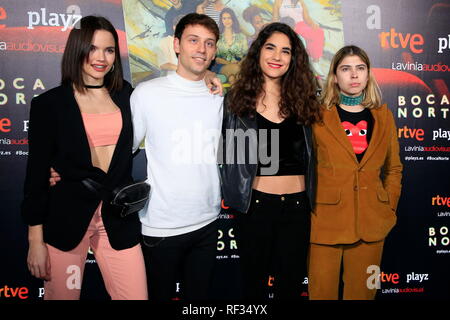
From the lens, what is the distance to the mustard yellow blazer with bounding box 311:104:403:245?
2.34 m

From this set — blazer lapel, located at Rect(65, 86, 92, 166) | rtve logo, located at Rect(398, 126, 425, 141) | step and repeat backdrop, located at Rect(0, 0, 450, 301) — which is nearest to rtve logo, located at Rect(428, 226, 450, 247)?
step and repeat backdrop, located at Rect(0, 0, 450, 301)

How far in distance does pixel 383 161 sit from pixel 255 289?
118cm

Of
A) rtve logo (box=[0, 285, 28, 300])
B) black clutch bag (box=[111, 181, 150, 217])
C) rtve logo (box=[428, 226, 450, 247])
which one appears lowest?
rtve logo (box=[0, 285, 28, 300])

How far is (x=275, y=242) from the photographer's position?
2.23 metres

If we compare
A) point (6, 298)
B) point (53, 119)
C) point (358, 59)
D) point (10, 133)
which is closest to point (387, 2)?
point (358, 59)

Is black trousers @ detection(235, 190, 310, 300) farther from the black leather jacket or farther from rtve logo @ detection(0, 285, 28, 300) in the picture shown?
rtve logo @ detection(0, 285, 28, 300)

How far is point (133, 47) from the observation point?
2.92 m

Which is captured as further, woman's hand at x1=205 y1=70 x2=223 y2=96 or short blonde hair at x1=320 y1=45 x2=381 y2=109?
short blonde hair at x1=320 y1=45 x2=381 y2=109

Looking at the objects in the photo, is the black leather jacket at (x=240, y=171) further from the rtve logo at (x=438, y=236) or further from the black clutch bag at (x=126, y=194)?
the rtve logo at (x=438, y=236)

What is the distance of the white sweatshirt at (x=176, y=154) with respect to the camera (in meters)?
2.14

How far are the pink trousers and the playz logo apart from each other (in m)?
1.62

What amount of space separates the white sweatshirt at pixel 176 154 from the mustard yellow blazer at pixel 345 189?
0.70 m

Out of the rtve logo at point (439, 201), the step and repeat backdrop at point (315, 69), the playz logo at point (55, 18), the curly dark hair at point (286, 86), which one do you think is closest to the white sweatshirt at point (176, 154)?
the curly dark hair at point (286, 86)

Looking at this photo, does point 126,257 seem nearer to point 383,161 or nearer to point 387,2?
point 383,161
